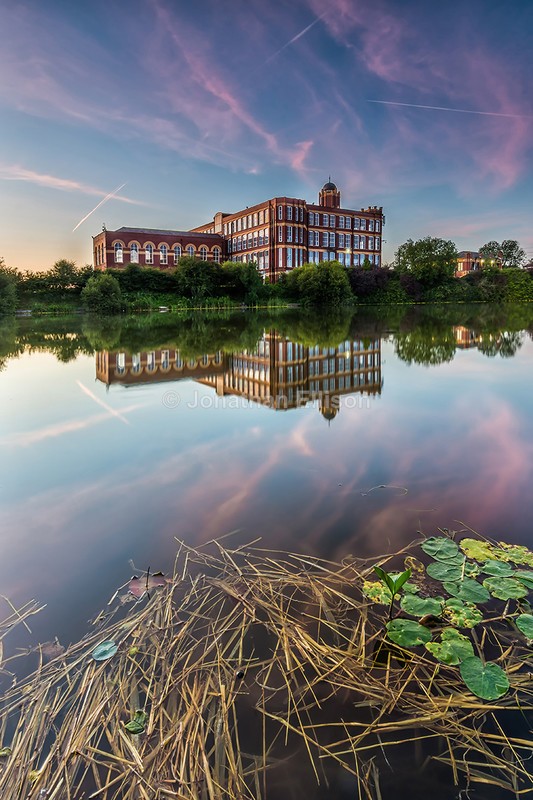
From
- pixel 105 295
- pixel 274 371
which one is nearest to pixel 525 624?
pixel 274 371

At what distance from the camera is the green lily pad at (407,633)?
1.92 m

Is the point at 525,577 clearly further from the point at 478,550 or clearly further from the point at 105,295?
the point at 105,295

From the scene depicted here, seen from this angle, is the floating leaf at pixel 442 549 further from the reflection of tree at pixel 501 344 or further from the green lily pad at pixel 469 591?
the reflection of tree at pixel 501 344

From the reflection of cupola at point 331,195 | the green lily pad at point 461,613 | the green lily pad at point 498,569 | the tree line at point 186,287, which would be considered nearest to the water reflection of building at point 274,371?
the green lily pad at point 498,569

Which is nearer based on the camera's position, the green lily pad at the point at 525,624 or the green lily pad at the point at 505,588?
the green lily pad at the point at 525,624

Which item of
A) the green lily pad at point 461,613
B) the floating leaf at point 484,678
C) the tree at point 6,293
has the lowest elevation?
the floating leaf at point 484,678

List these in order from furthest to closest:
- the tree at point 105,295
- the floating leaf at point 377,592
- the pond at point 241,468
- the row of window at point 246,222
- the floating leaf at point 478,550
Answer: the row of window at point 246,222 → the tree at point 105,295 → the pond at point 241,468 → the floating leaf at point 478,550 → the floating leaf at point 377,592

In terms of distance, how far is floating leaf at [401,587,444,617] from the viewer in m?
2.09

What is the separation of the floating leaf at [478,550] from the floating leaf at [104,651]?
6.36 feet

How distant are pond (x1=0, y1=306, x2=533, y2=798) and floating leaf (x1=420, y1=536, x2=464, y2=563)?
0.42ft

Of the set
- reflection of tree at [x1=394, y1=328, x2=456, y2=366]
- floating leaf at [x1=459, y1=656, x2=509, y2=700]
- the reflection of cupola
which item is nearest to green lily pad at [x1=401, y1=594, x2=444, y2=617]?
floating leaf at [x1=459, y1=656, x2=509, y2=700]

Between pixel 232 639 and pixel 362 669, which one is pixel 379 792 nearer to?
pixel 362 669

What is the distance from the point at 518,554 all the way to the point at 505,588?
0.98 ft

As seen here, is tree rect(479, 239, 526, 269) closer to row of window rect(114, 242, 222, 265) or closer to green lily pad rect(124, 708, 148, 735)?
row of window rect(114, 242, 222, 265)
